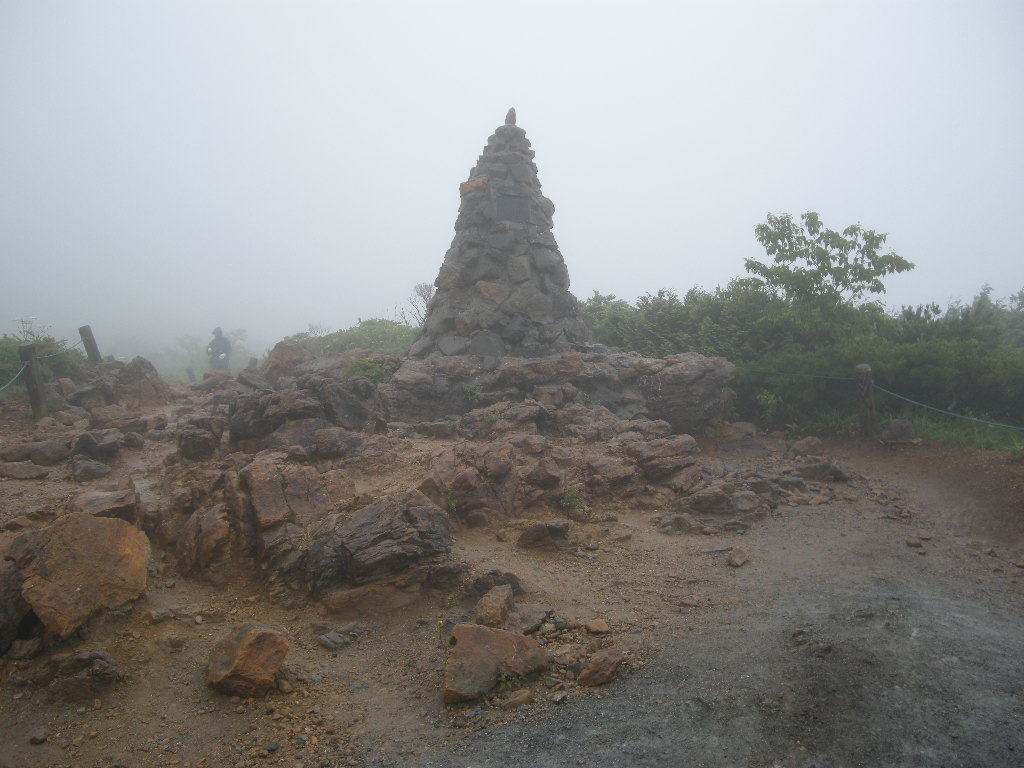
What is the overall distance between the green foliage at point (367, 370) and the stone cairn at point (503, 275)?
1.22 m

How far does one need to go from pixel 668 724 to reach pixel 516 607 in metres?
1.96

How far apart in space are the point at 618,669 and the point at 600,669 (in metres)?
0.19

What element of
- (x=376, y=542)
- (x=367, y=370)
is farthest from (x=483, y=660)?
(x=367, y=370)

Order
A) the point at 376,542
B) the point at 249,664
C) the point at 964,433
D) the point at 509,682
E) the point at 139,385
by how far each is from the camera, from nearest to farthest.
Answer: the point at 249,664, the point at 509,682, the point at 376,542, the point at 964,433, the point at 139,385

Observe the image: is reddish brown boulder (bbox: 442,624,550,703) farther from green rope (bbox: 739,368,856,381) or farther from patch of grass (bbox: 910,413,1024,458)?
green rope (bbox: 739,368,856,381)

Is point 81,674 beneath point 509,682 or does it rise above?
above

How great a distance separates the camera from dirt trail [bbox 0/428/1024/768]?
13.3ft

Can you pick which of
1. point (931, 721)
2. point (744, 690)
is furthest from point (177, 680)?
point (931, 721)

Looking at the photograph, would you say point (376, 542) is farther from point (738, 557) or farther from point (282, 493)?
point (738, 557)

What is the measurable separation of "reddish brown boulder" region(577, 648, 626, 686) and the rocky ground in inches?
3.7

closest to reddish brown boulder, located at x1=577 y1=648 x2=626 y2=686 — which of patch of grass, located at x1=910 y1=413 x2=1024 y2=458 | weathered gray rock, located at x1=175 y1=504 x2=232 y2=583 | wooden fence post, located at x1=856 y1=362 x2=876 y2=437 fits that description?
weathered gray rock, located at x1=175 y1=504 x2=232 y2=583

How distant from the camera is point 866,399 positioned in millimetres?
11914

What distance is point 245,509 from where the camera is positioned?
6.84 metres

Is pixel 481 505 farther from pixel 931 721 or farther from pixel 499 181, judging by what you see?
pixel 499 181
